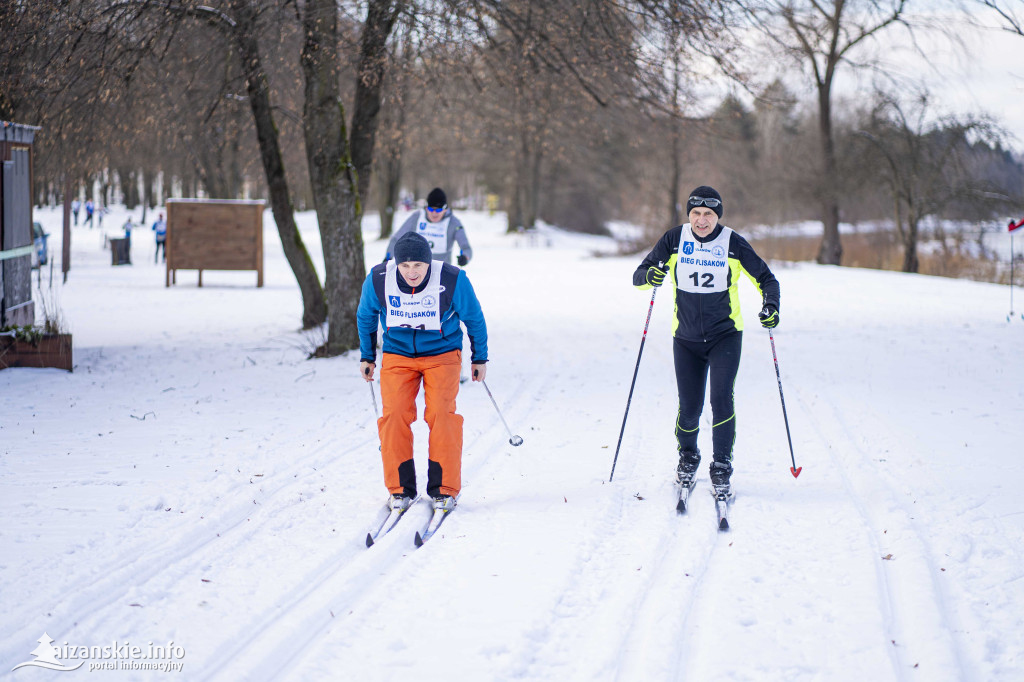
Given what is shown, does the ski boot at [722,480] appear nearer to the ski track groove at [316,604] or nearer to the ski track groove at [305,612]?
the ski track groove at [316,604]

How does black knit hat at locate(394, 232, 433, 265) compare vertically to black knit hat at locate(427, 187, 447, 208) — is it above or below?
below

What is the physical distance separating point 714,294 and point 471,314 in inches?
59.3

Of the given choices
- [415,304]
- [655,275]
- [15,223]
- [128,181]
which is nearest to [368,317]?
[415,304]

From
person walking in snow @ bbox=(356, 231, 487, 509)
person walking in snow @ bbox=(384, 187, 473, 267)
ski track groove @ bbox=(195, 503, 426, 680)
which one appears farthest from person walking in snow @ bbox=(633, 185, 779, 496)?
person walking in snow @ bbox=(384, 187, 473, 267)

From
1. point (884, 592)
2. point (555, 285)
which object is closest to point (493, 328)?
point (555, 285)

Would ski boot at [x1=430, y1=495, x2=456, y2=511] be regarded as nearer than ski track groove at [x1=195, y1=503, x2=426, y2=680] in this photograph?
No

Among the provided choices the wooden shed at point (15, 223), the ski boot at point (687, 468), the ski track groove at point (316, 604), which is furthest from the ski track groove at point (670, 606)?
the wooden shed at point (15, 223)

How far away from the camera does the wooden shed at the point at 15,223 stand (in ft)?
34.0

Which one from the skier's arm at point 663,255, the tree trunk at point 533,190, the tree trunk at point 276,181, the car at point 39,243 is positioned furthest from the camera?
the tree trunk at point 533,190

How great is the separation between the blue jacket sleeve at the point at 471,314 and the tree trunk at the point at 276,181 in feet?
19.6

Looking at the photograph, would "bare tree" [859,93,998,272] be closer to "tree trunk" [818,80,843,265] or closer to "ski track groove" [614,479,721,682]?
"tree trunk" [818,80,843,265]

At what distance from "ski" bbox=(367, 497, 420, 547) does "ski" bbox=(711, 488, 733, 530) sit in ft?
6.01

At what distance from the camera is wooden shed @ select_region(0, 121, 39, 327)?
10.4m

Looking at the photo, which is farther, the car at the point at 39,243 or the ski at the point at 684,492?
the car at the point at 39,243
